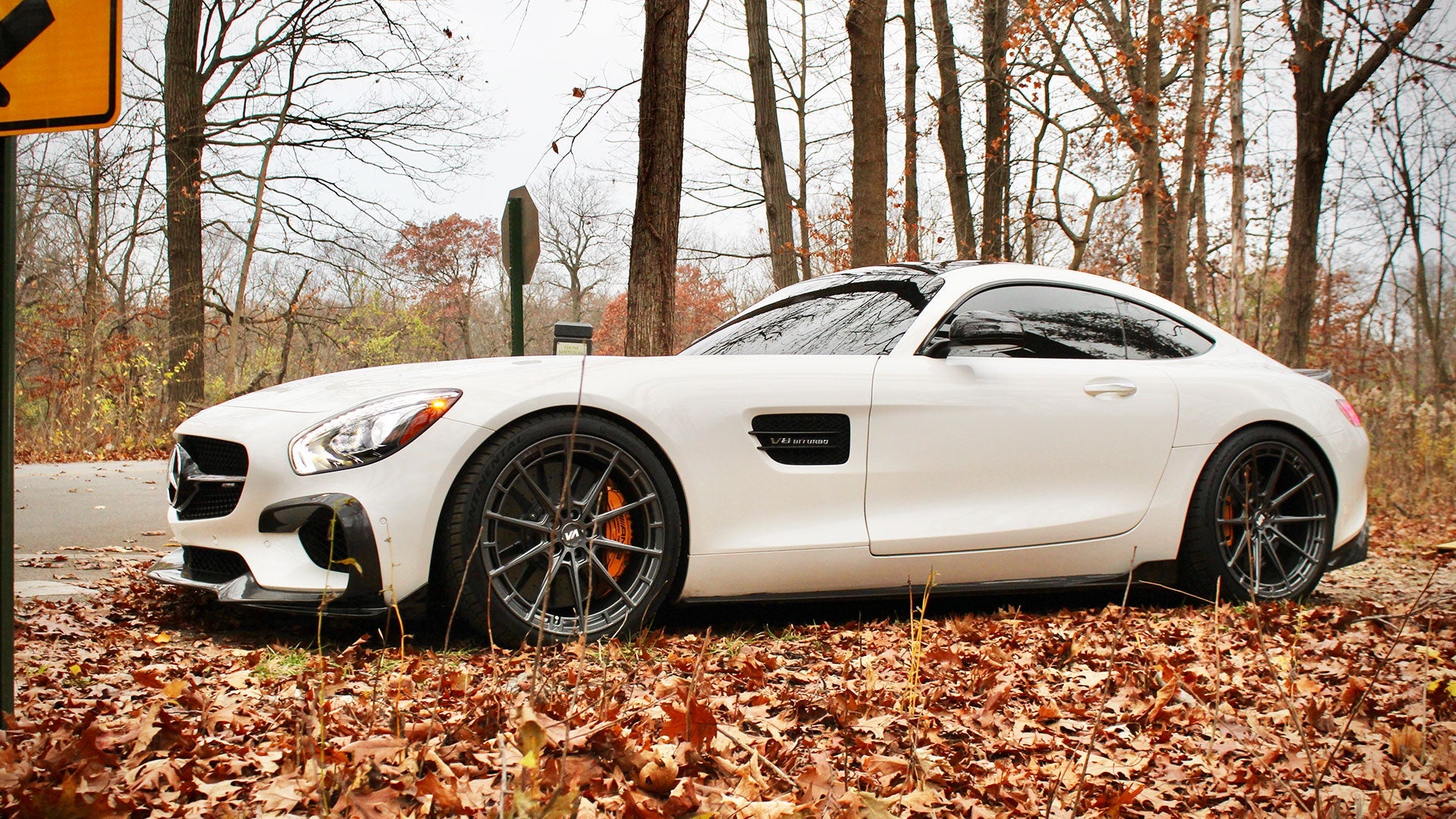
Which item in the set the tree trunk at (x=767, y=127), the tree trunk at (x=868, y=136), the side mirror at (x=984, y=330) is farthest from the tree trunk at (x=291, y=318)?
the side mirror at (x=984, y=330)

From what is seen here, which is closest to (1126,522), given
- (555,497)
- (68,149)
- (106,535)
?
(555,497)

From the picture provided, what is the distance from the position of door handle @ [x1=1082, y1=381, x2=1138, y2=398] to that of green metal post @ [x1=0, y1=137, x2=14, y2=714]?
3711 mm

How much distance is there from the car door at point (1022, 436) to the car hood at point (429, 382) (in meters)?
1.17

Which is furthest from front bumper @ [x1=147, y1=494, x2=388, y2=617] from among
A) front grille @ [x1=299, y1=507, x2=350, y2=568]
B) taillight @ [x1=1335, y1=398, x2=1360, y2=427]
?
taillight @ [x1=1335, y1=398, x2=1360, y2=427]

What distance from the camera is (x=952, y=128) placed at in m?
16.8

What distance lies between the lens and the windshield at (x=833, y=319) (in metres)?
4.37

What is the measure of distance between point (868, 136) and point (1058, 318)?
21.5 ft

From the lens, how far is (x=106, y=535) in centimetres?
625

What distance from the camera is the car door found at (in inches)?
159

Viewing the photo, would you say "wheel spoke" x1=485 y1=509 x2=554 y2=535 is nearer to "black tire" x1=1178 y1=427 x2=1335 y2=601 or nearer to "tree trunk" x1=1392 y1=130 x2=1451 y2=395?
"black tire" x1=1178 y1=427 x2=1335 y2=601

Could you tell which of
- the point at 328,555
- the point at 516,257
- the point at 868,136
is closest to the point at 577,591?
the point at 328,555

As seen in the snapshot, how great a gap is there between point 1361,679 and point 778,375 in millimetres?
2150

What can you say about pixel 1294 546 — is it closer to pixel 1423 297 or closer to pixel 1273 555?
pixel 1273 555

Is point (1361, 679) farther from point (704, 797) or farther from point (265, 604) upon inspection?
point (265, 604)
